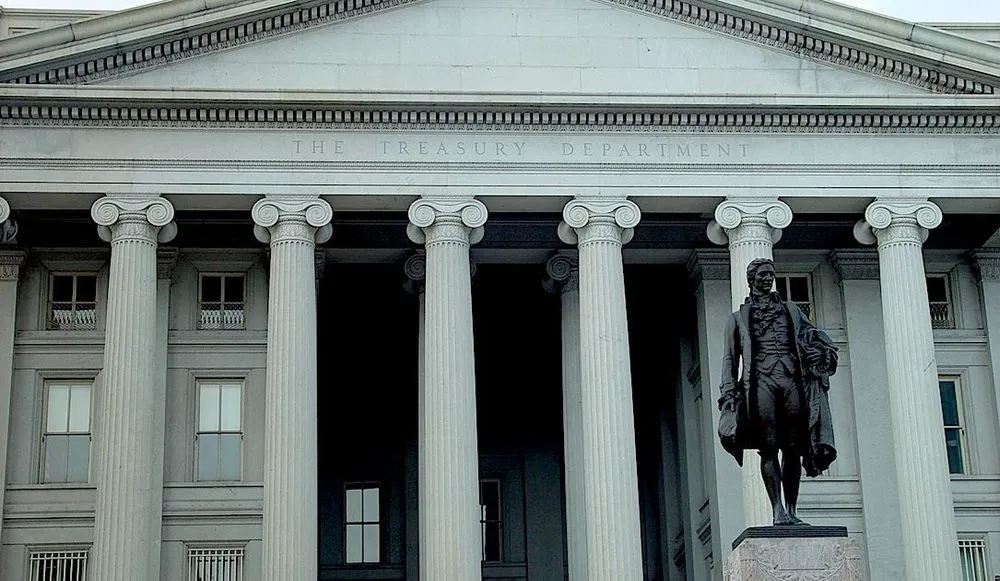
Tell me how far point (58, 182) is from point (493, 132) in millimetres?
9069

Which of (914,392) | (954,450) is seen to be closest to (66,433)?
(914,392)

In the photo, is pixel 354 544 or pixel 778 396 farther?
pixel 354 544

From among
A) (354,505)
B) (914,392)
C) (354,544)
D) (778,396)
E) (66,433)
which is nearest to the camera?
(778,396)

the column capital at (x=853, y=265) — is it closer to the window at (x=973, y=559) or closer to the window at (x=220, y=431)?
the window at (x=973, y=559)

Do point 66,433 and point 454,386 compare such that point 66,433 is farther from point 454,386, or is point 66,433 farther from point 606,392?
point 606,392

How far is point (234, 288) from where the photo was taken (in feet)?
139

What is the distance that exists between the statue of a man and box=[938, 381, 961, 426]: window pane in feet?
72.9

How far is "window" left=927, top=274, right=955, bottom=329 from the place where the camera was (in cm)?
4372

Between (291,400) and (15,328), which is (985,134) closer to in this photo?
(291,400)

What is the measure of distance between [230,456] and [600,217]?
9946 mm

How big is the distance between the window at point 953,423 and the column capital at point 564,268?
349 inches

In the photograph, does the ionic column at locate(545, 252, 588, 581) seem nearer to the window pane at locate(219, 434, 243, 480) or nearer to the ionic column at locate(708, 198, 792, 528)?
the ionic column at locate(708, 198, 792, 528)

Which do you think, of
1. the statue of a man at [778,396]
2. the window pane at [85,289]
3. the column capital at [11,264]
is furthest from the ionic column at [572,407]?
the statue of a man at [778,396]

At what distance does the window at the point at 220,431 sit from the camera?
41.0 m
